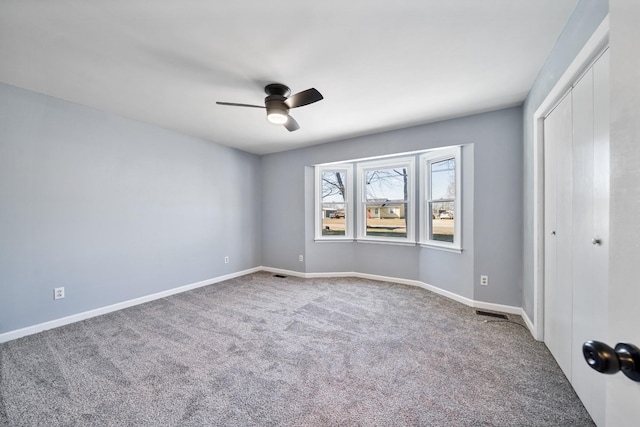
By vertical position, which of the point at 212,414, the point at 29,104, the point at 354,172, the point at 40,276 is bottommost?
the point at 212,414

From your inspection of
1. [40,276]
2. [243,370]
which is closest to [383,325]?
[243,370]

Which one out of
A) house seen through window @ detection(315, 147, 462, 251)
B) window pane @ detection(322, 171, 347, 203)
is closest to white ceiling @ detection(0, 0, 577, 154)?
house seen through window @ detection(315, 147, 462, 251)

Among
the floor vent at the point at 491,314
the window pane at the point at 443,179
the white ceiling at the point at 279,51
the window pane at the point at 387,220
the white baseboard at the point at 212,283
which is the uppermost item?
the white ceiling at the point at 279,51

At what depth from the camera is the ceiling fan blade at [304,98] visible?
6.86 feet

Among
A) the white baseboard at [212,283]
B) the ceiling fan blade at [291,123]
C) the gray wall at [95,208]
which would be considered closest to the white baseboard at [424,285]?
the white baseboard at [212,283]

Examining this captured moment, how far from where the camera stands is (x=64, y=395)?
1.72 m

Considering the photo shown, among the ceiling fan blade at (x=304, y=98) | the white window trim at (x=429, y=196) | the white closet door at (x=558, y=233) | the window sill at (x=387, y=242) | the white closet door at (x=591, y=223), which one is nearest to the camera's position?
the white closet door at (x=591, y=223)

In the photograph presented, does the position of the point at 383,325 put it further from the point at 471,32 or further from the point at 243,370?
the point at 471,32

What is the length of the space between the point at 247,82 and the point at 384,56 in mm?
1279

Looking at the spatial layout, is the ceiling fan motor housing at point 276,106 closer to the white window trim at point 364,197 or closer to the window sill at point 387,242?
the white window trim at point 364,197

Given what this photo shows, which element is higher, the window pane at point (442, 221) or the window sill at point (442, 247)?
the window pane at point (442, 221)

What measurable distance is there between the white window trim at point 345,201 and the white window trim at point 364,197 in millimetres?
146

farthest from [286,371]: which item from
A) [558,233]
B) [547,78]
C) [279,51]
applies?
[547,78]

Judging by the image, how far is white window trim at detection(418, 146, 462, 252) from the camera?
11.1ft
